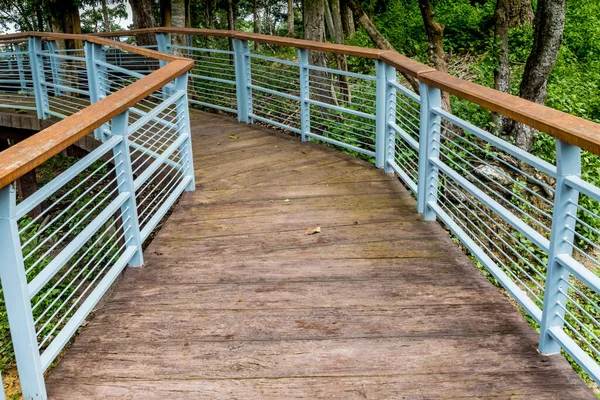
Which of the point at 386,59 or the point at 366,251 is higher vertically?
the point at 386,59

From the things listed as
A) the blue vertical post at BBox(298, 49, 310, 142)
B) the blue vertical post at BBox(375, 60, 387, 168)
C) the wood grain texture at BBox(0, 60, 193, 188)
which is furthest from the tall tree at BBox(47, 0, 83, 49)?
the wood grain texture at BBox(0, 60, 193, 188)

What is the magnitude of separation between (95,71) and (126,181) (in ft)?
13.0

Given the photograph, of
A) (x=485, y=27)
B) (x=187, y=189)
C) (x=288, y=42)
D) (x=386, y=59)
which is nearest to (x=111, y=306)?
(x=187, y=189)

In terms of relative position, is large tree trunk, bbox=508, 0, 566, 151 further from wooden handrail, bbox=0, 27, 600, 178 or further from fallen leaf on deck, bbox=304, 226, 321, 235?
fallen leaf on deck, bbox=304, 226, 321, 235

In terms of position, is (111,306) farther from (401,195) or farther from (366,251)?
(401,195)

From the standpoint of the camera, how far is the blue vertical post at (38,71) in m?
9.09

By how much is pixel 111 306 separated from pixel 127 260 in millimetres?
404

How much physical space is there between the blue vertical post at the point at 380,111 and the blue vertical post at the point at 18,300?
3866 mm

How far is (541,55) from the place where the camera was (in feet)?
27.9

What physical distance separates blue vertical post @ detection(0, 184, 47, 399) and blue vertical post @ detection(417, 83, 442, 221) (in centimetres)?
292

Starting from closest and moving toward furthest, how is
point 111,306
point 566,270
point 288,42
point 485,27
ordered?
1. point 566,270
2. point 111,306
3. point 288,42
4. point 485,27

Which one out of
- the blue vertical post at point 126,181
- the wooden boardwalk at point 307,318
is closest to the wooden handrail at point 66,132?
the blue vertical post at point 126,181

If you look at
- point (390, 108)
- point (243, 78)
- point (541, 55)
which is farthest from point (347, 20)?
point (390, 108)

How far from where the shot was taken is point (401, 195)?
562cm
